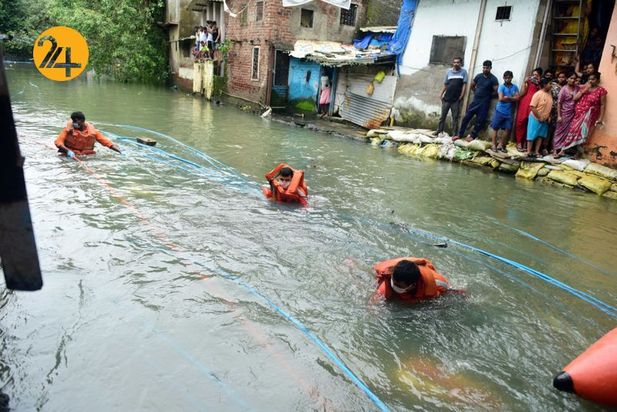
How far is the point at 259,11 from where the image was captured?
66.0 ft

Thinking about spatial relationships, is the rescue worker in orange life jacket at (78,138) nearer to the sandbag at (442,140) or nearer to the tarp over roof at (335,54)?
the sandbag at (442,140)

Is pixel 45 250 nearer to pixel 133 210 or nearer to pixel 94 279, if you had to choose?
pixel 94 279

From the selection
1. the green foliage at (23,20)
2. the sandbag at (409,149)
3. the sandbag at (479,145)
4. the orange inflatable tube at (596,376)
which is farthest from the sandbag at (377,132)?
the green foliage at (23,20)

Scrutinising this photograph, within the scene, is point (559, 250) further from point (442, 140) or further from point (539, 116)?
point (442, 140)

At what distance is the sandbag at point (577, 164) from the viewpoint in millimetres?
10183

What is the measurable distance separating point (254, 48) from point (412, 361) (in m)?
18.7

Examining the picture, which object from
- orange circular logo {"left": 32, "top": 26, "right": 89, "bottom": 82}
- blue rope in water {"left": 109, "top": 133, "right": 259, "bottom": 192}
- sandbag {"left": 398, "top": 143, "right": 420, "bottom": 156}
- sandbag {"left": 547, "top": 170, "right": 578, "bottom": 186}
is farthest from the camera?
sandbag {"left": 398, "top": 143, "right": 420, "bottom": 156}

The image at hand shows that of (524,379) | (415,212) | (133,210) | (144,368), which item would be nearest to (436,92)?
(415,212)

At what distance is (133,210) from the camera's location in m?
6.95

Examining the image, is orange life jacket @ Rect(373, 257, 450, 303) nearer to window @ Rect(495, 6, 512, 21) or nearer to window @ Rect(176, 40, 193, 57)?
window @ Rect(495, 6, 512, 21)

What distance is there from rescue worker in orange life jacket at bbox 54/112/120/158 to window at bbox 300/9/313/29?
493 inches

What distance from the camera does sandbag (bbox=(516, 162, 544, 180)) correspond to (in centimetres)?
1079

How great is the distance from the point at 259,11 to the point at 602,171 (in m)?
14.9

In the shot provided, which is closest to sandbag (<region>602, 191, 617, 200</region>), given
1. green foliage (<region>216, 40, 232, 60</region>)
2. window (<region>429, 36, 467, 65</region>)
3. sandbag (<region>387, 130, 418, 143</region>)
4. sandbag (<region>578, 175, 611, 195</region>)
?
sandbag (<region>578, 175, 611, 195</region>)
